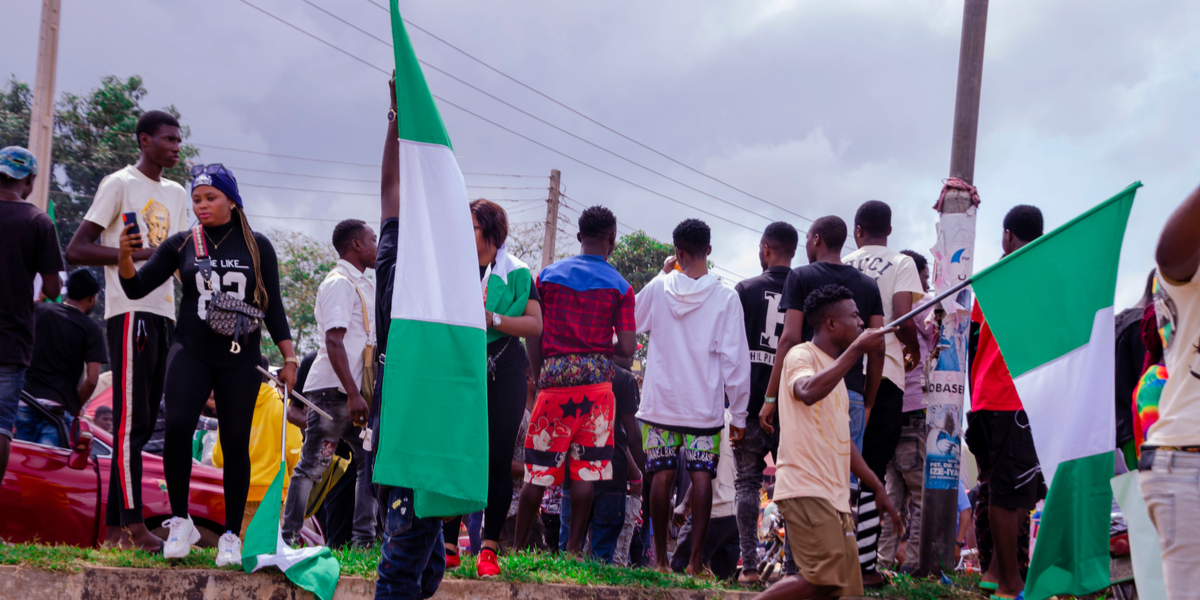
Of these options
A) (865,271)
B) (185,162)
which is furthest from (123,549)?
(185,162)

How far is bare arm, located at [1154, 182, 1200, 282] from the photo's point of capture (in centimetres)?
297

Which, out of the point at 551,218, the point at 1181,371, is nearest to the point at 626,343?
the point at 1181,371

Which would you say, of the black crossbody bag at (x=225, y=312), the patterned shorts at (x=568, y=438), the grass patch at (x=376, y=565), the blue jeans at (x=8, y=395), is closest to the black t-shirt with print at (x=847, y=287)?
the patterned shorts at (x=568, y=438)

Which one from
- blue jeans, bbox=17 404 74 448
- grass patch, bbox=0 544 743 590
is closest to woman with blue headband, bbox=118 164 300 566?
grass patch, bbox=0 544 743 590

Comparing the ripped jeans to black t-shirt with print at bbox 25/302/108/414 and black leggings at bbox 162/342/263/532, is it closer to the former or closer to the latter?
black leggings at bbox 162/342/263/532

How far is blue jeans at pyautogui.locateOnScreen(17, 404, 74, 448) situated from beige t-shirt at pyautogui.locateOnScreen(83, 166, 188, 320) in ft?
5.55

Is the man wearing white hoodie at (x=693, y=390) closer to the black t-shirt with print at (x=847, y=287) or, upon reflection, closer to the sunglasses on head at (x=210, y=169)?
the black t-shirt with print at (x=847, y=287)

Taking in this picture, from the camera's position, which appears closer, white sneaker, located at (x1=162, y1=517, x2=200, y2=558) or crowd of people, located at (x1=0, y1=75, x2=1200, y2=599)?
crowd of people, located at (x1=0, y1=75, x2=1200, y2=599)

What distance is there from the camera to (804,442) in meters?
4.51

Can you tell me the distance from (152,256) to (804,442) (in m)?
Result: 3.62

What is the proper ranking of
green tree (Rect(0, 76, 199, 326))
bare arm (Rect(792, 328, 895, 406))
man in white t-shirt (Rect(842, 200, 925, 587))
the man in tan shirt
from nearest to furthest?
bare arm (Rect(792, 328, 895, 406)) < the man in tan shirt < man in white t-shirt (Rect(842, 200, 925, 587)) < green tree (Rect(0, 76, 199, 326))

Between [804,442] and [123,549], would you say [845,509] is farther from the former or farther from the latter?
[123,549]

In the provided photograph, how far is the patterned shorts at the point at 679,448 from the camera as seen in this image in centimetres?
588

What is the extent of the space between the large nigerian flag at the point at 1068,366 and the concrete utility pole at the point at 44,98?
1094 cm
